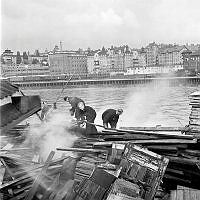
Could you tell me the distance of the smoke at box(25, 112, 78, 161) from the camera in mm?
8430

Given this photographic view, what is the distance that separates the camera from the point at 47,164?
6422 mm

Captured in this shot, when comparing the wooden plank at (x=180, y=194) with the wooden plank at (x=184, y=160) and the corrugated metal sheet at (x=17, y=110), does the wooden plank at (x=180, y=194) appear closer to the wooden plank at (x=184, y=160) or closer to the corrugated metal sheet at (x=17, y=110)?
the wooden plank at (x=184, y=160)

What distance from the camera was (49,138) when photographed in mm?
9094

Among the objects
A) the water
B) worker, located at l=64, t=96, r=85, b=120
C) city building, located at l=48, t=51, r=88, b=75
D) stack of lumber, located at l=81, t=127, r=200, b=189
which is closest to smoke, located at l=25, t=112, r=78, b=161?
stack of lumber, located at l=81, t=127, r=200, b=189

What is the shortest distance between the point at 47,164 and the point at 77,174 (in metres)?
0.68

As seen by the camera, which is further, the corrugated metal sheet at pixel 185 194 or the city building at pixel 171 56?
the city building at pixel 171 56

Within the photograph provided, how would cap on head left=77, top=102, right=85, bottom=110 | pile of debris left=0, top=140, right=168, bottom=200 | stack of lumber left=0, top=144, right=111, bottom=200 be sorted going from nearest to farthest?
pile of debris left=0, top=140, right=168, bottom=200 → stack of lumber left=0, top=144, right=111, bottom=200 → cap on head left=77, top=102, right=85, bottom=110

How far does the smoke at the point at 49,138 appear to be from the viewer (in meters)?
8.43

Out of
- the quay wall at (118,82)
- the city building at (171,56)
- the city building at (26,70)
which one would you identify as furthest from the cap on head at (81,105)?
the city building at (26,70)

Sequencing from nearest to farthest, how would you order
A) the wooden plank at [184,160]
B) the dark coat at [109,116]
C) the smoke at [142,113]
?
the wooden plank at [184,160], the dark coat at [109,116], the smoke at [142,113]

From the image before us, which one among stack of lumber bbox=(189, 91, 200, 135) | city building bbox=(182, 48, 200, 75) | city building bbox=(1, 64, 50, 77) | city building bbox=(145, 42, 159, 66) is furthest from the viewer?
city building bbox=(145, 42, 159, 66)

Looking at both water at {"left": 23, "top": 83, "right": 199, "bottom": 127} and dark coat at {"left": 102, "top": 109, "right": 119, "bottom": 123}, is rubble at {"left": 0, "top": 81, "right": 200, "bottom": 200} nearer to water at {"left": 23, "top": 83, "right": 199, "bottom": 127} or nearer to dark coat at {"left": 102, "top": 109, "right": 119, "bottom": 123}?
dark coat at {"left": 102, "top": 109, "right": 119, "bottom": 123}

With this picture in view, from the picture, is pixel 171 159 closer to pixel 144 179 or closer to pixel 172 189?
pixel 172 189

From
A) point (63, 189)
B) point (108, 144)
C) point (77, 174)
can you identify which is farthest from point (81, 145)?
point (63, 189)
